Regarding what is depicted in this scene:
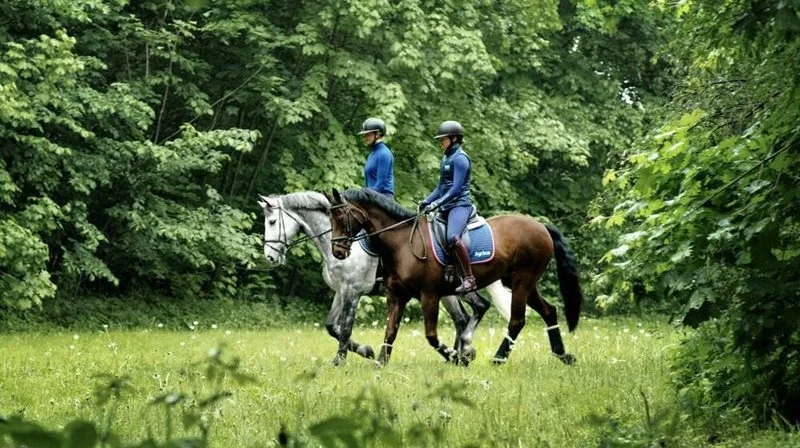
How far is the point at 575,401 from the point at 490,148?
1859 centimetres

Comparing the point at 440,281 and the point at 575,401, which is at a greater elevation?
the point at 575,401

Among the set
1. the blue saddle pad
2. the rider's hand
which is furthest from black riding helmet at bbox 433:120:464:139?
the blue saddle pad

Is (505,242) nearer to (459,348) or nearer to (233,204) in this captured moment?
(459,348)

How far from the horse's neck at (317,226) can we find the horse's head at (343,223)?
1.14 metres

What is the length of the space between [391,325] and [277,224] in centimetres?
226

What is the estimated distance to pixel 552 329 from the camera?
1162cm

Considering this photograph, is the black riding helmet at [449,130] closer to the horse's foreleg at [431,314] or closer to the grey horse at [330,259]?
the horse's foreleg at [431,314]

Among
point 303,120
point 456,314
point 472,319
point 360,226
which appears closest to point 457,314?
point 456,314

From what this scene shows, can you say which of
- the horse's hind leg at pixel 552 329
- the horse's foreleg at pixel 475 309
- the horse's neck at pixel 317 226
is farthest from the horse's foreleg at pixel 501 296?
the horse's neck at pixel 317 226

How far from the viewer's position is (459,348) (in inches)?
508

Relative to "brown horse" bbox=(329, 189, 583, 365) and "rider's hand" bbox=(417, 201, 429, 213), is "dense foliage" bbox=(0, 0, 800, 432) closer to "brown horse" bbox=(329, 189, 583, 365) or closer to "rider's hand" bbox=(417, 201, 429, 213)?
"brown horse" bbox=(329, 189, 583, 365)

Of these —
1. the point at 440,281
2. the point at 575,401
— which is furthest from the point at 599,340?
the point at 575,401

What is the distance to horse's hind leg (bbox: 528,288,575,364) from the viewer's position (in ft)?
37.6

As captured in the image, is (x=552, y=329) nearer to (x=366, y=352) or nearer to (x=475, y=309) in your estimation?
(x=475, y=309)
